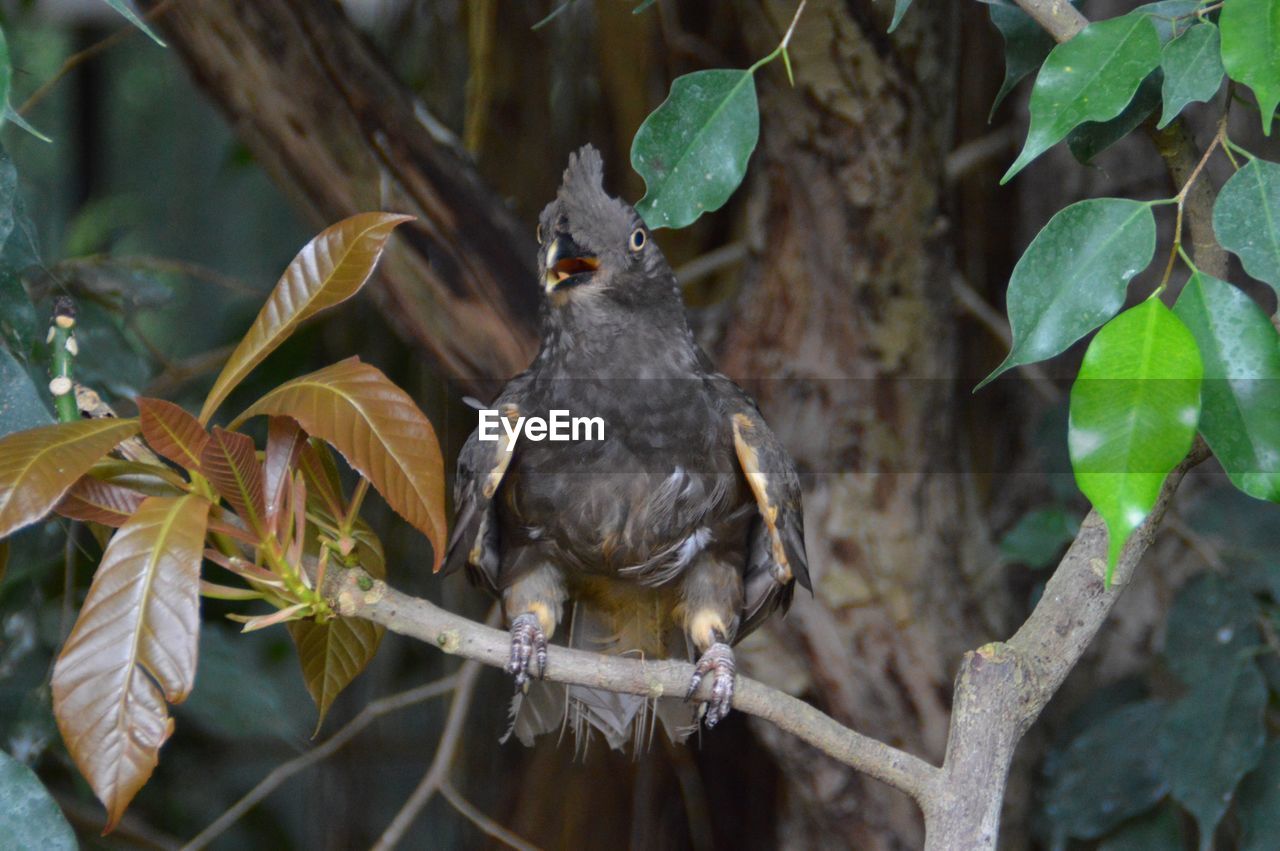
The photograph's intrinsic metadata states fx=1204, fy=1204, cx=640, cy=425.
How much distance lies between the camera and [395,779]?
11.4 feet

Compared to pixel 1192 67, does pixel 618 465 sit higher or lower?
lower

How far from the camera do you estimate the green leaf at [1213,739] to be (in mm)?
1833

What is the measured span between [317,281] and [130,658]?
403mm

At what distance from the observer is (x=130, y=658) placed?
1.03 meters

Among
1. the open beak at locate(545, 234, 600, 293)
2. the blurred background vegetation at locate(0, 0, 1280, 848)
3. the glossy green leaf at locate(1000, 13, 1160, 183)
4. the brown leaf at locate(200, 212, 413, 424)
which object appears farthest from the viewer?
the blurred background vegetation at locate(0, 0, 1280, 848)

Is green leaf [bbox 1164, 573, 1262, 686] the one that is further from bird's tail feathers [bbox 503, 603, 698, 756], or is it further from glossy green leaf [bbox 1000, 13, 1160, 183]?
glossy green leaf [bbox 1000, 13, 1160, 183]

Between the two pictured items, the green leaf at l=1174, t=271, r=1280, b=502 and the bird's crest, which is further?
the bird's crest

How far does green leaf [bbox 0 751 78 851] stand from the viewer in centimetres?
112

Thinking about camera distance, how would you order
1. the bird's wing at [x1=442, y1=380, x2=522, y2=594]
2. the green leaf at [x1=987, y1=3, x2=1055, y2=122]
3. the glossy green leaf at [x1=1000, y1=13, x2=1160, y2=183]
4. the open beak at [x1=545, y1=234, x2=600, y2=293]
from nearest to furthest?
the glossy green leaf at [x1=1000, y1=13, x2=1160, y2=183] < the green leaf at [x1=987, y1=3, x2=1055, y2=122] < the open beak at [x1=545, y1=234, x2=600, y2=293] < the bird's wing at [x1=442, y1=380, x2=522, y2=594]

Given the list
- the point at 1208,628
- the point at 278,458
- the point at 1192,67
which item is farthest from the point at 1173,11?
the point at 1208,628

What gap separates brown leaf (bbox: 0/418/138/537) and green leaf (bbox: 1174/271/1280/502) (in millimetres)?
968

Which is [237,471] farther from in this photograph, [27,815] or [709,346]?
[709,346]

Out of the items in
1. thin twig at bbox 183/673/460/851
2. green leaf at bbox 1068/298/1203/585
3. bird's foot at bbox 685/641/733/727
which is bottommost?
thin twig at bbox 183/673/460/851

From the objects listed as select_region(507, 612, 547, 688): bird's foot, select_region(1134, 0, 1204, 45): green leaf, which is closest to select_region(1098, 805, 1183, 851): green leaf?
select_region(507, 612, 547, 688): bird's foot
